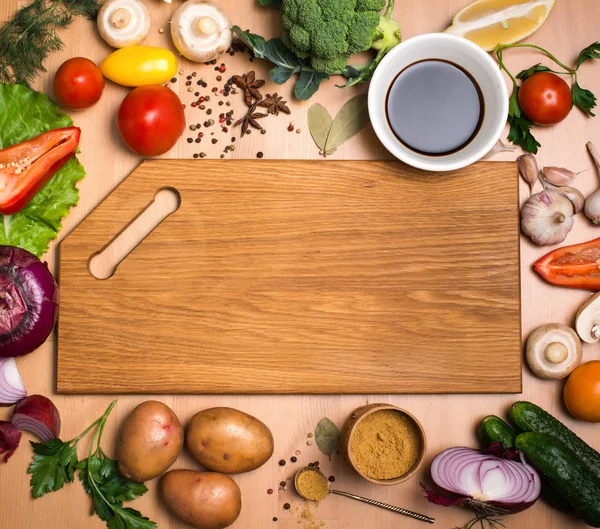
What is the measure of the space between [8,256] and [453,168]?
905 mm

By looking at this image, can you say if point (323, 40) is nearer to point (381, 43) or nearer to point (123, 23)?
point (381, 43)

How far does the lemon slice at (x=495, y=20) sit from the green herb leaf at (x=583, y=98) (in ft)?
0.57

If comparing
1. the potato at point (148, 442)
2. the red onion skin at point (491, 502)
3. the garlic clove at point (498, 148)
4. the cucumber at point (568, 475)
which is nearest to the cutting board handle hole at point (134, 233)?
the potato at point (148, 442)

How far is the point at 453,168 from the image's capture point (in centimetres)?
127

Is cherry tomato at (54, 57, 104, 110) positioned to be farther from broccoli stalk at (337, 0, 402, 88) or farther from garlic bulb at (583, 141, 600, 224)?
garlic bulb at (583, 141, 600, 224)

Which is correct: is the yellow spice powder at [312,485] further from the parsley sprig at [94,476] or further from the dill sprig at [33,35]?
the dill sprig at [33,35]

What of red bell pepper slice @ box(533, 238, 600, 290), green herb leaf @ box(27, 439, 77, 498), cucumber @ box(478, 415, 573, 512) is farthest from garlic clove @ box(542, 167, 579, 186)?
green herb leaf @ box(27, 439, 77, 498)

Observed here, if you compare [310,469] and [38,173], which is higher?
[38,173]

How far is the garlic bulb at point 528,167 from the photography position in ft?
4.54

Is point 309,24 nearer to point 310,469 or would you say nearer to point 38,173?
point 38,173

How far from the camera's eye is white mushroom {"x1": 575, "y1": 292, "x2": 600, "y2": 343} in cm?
138

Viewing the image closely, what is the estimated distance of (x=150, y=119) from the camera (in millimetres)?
1288

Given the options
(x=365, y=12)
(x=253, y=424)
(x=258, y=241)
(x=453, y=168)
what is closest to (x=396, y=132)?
(x=453, y=168)

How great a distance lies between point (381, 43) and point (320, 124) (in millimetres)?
212
